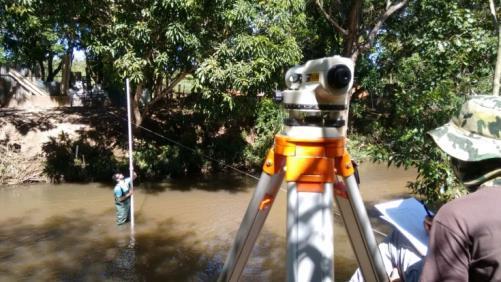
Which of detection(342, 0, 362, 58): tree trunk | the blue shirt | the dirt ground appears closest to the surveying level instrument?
the blue shirt

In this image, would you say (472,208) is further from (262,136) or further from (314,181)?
(262,136)

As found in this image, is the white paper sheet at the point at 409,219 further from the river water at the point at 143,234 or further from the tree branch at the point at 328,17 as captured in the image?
the tree branch at the point at 328,17

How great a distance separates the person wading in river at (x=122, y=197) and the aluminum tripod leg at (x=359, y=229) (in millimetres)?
6513

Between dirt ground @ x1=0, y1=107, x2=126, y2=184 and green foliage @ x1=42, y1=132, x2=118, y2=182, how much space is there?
0.68ft

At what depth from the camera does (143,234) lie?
7457 millimetres

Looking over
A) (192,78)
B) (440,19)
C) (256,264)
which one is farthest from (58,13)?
(440,19)

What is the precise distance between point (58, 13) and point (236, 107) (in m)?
3.81

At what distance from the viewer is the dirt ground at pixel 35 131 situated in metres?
10.4

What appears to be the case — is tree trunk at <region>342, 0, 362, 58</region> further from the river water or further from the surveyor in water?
the surveyor in water

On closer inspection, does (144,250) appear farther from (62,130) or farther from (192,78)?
(62,130)

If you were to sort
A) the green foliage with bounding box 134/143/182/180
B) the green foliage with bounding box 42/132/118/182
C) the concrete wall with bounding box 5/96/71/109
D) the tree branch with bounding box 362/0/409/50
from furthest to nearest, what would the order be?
the concrete wall with bounding box 5/96/71/109 → the tree branch with bounding box 362/0/409/50 → the green foliage with bounding box 134/143/182/180 → the green foliage with bounding box 42/132/118/182

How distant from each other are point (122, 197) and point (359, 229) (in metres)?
6.62

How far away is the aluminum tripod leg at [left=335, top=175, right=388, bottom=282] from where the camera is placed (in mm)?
1311

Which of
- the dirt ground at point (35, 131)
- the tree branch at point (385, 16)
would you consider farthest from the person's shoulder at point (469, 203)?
the tree branch at point (385, 16)
